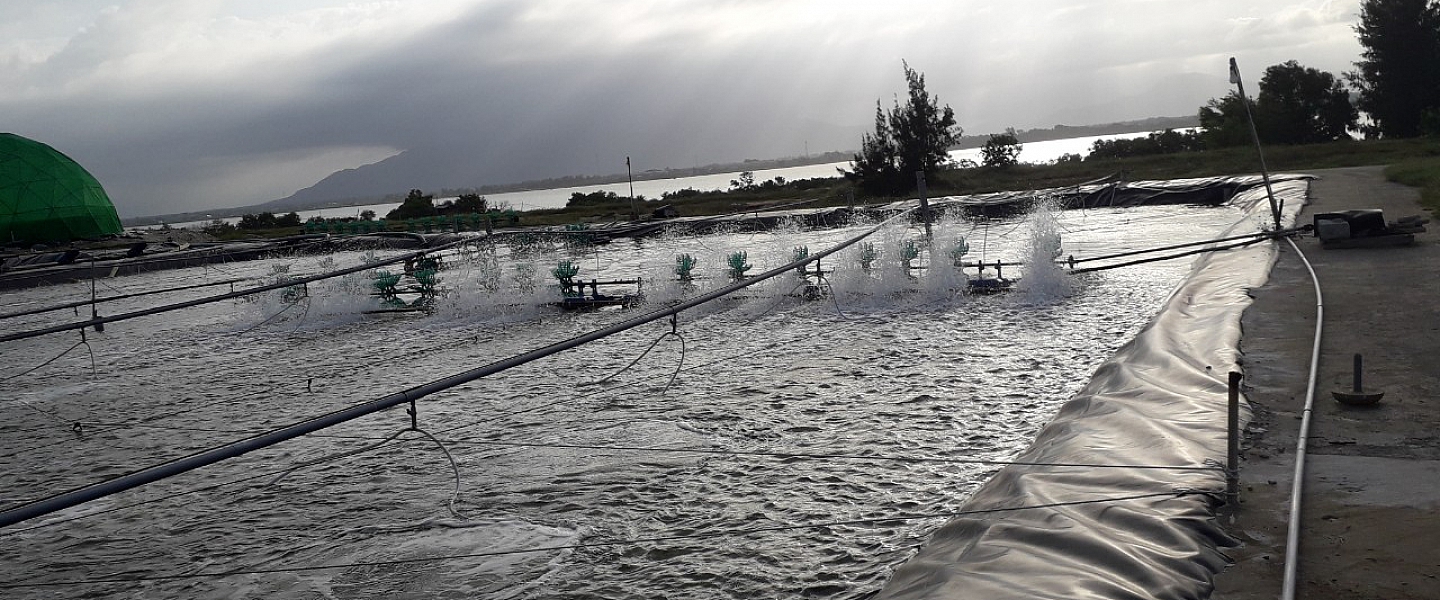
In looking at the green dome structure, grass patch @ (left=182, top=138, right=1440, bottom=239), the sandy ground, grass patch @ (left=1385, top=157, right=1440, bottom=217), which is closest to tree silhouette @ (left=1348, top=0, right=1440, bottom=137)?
grass patch @ (left=182, top=138, right=1440, bottom=239)

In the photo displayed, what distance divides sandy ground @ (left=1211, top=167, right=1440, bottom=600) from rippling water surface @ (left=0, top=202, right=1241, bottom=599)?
5.39 feet

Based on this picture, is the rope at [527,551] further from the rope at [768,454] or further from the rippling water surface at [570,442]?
the rope at [768,454]

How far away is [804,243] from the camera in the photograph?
927 inches

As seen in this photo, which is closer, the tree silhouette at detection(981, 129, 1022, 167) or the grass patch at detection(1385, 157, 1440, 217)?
the grass patch at detection(1385, 157, 1440, 217)

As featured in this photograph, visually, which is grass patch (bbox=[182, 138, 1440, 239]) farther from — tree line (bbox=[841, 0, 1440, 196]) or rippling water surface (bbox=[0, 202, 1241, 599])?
rippling water surface (bbox=[0, 202, 1241, 599])

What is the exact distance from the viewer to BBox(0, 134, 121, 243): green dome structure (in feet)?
132

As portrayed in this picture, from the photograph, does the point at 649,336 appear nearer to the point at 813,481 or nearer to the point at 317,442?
the point at 317,442

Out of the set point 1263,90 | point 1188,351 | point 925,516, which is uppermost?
point 1263,90

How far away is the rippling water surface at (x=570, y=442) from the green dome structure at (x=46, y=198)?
1174 inches

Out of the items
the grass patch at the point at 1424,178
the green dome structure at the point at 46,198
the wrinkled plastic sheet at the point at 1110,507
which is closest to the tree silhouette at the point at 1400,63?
the grass patch at the point at 1424,178

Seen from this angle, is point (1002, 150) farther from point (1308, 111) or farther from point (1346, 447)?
point (1346, 447)

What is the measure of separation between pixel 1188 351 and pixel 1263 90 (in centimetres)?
4592

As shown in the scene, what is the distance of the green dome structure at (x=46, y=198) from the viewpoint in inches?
1580

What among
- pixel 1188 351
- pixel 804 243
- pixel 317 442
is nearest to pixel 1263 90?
pixel 804 243
